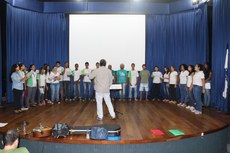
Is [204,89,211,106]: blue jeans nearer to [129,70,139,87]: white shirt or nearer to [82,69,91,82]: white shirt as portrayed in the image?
[129,70,139,87]: white shirt

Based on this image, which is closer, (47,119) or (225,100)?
(47,119)

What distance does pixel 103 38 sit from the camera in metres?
10.8

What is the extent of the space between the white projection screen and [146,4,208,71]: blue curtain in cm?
80

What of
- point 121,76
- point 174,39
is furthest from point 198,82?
point 174,39

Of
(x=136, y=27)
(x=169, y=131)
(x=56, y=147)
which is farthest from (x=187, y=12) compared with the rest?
(x=56, y=147)

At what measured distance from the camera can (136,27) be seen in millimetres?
10891

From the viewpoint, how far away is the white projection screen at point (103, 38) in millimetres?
10742

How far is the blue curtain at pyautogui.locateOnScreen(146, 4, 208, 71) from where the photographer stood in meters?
9.74

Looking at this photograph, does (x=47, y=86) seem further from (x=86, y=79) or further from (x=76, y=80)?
(x=86, y=79)

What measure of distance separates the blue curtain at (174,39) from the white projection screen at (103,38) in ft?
2.62

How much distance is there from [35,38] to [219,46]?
25.0 feet

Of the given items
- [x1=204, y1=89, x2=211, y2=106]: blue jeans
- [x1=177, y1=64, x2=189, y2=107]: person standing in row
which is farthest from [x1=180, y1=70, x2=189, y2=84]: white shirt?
[x1=204, y1=89, x2=211, y2=106]: blue jeans

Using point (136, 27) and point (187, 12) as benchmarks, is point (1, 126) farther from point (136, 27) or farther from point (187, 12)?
point (187, 12)

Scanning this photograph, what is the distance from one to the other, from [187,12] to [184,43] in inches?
54.5
